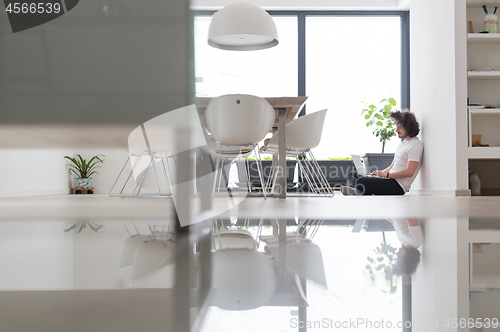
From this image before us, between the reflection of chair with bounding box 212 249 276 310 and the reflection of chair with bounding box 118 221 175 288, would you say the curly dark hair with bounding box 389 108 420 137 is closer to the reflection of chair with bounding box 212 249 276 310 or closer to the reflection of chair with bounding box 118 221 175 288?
the reflection of chair with bounding box 118 221 175 288

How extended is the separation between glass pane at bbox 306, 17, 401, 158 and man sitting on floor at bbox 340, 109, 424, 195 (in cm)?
158

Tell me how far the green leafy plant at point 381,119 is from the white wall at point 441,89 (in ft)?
1.80

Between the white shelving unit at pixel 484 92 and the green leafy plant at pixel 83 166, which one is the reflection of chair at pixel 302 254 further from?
the green leafy plant at pixel 83 166

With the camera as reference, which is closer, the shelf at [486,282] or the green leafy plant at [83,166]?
the shelf at [486,282]

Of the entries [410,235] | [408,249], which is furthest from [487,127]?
[408,249]

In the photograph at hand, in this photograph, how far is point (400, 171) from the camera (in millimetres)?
3932

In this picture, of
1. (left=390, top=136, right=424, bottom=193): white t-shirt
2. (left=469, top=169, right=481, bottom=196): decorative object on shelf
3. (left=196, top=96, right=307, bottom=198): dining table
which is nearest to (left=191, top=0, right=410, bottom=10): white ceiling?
(left=390, top=136, right=424, bottom=193): white t-shirt

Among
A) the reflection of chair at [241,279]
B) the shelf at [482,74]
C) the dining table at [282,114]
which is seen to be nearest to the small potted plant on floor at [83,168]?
the dining table at [282,114]

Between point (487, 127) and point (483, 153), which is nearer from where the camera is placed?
point (483, 153)

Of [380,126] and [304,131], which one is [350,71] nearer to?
[380,126]

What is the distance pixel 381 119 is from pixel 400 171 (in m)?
1.61

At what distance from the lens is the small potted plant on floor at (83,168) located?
16.2 ft

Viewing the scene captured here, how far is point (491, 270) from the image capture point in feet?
1.56

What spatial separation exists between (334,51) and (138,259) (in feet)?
19.0
